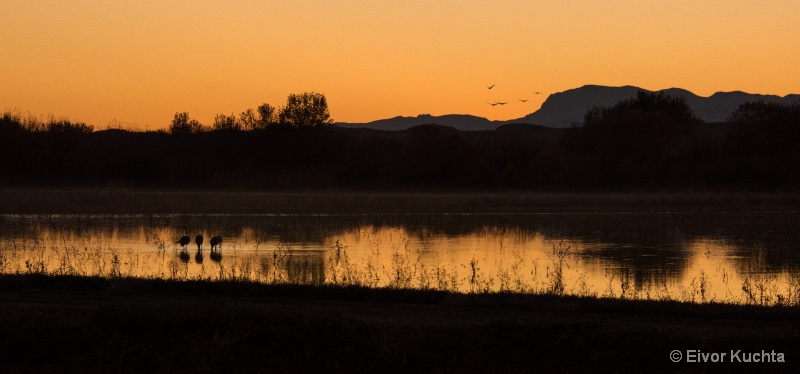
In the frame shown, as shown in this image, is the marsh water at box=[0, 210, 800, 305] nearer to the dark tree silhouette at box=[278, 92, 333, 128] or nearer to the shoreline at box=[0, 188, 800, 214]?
the shoreline at box=[0, 188, 800, 214]

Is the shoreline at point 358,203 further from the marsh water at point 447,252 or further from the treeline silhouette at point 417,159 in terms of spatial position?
the treeline silhouette at point 417,159

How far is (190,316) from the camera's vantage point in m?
12.7

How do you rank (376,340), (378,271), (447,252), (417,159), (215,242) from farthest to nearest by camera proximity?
(417,159), (447,252), (215,242), (378,271), (376,340)

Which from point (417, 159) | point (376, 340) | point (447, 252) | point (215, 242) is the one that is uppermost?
point (417, 159)

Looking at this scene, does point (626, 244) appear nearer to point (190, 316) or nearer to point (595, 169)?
point (190, 316)

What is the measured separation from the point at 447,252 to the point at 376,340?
13.7 m

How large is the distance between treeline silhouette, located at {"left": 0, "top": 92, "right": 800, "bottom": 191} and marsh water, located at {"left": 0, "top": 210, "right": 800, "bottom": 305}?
25970 millimetres

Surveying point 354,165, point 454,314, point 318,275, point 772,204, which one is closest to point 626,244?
point 318,275

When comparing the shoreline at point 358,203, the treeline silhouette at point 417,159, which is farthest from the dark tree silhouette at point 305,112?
the shoreline at point 358,203

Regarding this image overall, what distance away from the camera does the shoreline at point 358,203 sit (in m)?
43.0

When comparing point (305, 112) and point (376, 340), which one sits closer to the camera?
point (376, 340)

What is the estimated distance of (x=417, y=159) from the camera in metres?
70.2

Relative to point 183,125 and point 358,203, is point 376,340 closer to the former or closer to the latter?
point 358,203

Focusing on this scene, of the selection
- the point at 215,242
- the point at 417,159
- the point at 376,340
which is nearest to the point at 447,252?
the point at 215,242
